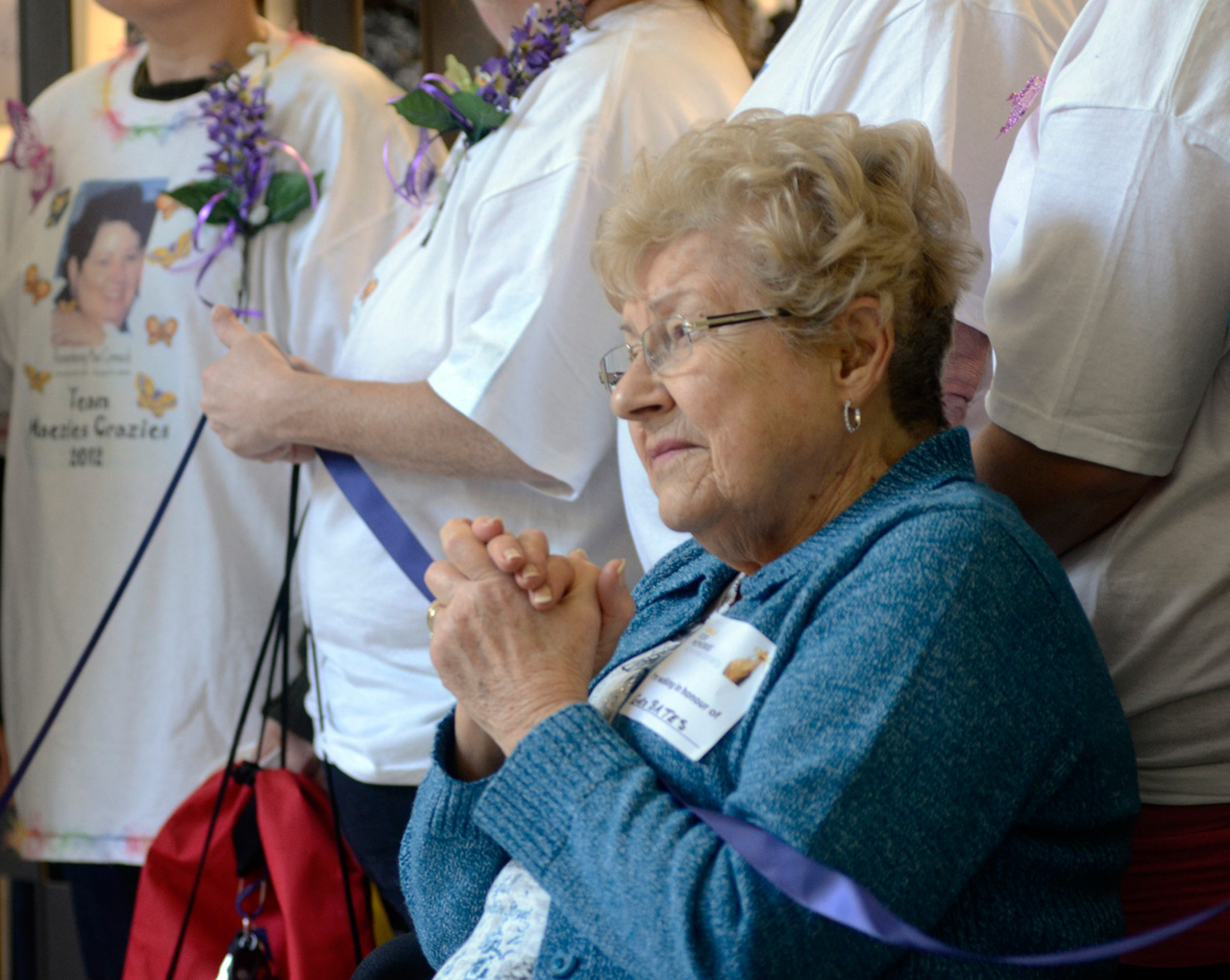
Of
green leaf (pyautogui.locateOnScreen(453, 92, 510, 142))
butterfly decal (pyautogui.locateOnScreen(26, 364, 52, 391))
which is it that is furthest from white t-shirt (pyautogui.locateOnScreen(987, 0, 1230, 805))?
butterfly decal (pyautogui.locateOnScreen(26, 364, 52, 391))

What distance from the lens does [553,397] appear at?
1.59 meters

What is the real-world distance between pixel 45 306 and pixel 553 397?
111 cm

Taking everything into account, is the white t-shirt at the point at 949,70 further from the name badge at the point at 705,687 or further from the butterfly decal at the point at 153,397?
the butterfly decal at the point at 153,397

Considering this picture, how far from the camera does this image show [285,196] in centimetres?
203

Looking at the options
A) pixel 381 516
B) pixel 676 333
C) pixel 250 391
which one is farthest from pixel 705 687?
pixel 250 391

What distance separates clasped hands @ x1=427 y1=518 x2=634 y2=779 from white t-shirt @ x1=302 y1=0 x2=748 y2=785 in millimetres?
401

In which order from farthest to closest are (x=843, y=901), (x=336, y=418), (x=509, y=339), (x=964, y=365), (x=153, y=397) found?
(x=153, y=397), (x=336, y=418), (x=509, y=339), (x=964, y=365), (x=843, y=901)

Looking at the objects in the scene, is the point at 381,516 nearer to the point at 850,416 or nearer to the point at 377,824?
the point at 377,824

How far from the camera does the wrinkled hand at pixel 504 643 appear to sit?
1056 millimetres

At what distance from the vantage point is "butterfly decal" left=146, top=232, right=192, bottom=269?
6.79 feet

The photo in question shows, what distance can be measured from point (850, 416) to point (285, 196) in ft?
4.13

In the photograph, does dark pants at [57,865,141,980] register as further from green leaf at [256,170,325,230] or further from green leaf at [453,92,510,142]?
green leaf at [453,92,510,142]

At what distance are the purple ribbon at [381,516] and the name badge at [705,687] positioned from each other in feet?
2.01

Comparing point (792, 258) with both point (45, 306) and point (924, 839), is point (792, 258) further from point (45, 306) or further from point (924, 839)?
point (45, 306)
